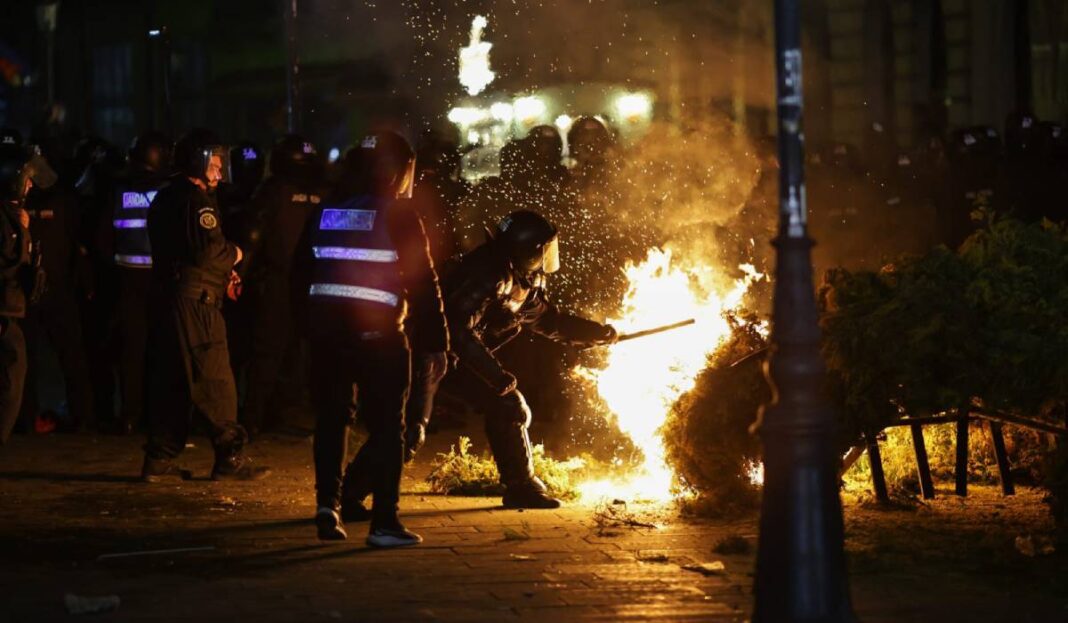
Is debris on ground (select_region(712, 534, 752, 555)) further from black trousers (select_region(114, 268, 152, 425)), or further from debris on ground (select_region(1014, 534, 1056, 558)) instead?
black trousers (select_region(114, 268, 152, 425))

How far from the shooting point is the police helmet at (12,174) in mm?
11023

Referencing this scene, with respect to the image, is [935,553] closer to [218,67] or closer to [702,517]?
[702,517]

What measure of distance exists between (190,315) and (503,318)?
1937 mm

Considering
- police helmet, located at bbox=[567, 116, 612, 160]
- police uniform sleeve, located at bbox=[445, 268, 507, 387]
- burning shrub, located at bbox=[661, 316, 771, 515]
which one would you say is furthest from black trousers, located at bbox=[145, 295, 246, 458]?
police helmet, located at bbox=[567, 116, 612, 160]

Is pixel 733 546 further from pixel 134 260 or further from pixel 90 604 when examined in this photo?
pixel 134 260

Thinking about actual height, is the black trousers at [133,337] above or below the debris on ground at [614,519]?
above

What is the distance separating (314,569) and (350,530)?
1.08m

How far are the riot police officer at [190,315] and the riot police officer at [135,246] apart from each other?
0.97m

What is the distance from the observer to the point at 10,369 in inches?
420

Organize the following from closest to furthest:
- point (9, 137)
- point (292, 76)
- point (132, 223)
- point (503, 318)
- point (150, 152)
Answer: point (503, 318) → point (132, 223) → point (150, 152) → point (9, 137) → point (292, 76)

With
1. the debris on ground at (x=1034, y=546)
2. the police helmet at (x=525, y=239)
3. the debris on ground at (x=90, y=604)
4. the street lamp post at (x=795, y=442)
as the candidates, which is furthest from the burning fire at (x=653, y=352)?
the debris on ground at (x=90, y=604)

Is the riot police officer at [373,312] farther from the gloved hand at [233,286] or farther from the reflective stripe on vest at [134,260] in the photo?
the reflective stripe on vest at [134,260]

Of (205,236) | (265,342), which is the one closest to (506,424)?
(205,236)

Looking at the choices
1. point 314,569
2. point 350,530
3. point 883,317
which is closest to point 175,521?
point 350,530
